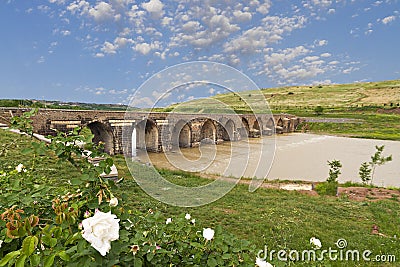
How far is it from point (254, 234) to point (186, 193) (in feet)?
6.99

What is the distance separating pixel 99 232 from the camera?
0.84m

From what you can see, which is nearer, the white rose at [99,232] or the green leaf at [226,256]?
the white rose at [99,232]

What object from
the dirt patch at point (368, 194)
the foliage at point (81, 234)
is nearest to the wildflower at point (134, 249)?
the foliage at point (81, 234)

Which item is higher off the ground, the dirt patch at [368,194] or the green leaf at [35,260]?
the green leaf at [35,260]

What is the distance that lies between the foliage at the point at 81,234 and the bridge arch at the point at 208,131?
77.0 ft

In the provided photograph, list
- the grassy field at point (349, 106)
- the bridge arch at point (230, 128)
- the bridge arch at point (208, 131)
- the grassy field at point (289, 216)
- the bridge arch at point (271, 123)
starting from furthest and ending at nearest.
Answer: the grassy field at point (349, 106) → the bridge arch at point (208, 131) → the bridge arch at point (230, 128) → the bridge arch at point (271, 123) → the grassy field at point (289, 216)

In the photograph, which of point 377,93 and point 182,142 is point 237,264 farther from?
point 377,93

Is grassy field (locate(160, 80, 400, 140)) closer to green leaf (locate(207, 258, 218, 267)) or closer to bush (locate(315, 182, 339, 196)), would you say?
green leaf (locate(207, 258, 218, 267))

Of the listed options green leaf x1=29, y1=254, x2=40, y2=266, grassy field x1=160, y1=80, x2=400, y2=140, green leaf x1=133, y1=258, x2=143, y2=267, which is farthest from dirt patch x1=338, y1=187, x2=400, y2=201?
green leaf x1=29, y1=254, x2=40, y2=266

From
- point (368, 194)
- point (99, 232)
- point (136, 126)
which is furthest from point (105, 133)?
point (99, 232)

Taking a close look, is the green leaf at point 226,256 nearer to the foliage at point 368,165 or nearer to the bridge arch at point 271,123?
the bridge arch at point 271,123

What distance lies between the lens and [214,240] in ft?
4.57

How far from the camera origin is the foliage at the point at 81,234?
3.01ft

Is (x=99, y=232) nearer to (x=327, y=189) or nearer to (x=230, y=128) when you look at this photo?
(x=327, y=189)
